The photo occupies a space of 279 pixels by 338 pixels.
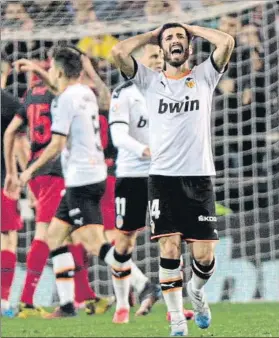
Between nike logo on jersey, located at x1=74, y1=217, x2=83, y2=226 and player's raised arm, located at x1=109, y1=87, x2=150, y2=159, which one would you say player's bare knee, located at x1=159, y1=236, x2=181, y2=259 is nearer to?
player's raised arm, located at x1=109, y1=87, x2=150, y2=159

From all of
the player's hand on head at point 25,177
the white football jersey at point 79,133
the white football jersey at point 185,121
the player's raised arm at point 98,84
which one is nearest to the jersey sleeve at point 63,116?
the white football jersey at point 79,133

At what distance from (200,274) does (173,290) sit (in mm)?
112

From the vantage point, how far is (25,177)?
4.20 m

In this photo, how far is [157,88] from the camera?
3.73 meters

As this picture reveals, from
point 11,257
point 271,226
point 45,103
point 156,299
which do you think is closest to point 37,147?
point 45,103

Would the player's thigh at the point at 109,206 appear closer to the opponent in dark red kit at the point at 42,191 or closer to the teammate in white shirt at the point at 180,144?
the opponent in dark red kit at the point at 42,191

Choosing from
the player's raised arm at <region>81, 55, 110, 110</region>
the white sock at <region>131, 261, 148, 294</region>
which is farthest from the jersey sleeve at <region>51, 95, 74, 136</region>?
the white sock at <region>131, 261, 148, 294</region>

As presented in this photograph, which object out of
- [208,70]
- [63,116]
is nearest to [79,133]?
[63,116]

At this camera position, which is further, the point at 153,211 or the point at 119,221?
the point at 119,221

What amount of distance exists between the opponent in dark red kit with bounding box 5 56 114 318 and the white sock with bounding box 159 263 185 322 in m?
0.41

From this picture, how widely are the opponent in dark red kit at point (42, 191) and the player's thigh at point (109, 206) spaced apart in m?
0.19

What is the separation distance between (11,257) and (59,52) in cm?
83

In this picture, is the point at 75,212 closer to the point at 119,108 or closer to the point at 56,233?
the point at 56,233

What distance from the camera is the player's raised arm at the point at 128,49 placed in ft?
12.0
